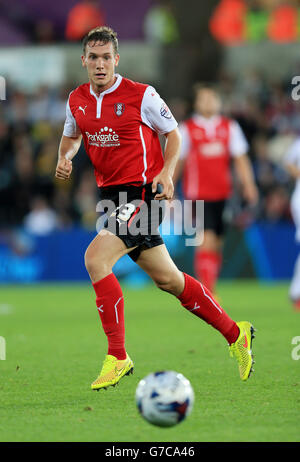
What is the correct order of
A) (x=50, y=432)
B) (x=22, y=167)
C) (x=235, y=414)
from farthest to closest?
(x=22, y=167), (x=235, y=414), (x=50, y=432)

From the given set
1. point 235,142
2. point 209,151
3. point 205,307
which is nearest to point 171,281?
point 205,307

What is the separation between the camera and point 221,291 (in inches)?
511

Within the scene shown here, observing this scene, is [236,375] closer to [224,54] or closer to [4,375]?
[4,375]

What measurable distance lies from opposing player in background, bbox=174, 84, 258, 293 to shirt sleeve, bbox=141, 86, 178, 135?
15.6 ft

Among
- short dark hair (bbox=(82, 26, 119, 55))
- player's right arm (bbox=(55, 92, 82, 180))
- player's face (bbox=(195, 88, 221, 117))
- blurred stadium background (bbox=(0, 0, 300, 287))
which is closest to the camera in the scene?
short dark hair (bbox=(82, 26, 119, 55))

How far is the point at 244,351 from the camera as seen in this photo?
18.8 ft

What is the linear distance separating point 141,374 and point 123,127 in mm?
1597

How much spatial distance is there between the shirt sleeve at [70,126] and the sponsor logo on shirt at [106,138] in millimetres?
210

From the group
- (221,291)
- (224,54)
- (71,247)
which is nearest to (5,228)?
(71,247)

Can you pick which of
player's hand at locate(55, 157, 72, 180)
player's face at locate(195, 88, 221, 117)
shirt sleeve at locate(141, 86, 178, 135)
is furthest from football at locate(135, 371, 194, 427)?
player's face at locate(195, 88, 221, 117)

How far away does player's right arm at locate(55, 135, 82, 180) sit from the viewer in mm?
5703

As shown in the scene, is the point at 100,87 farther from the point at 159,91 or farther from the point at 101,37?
the point at 159,91

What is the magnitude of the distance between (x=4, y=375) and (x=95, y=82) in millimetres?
2011
